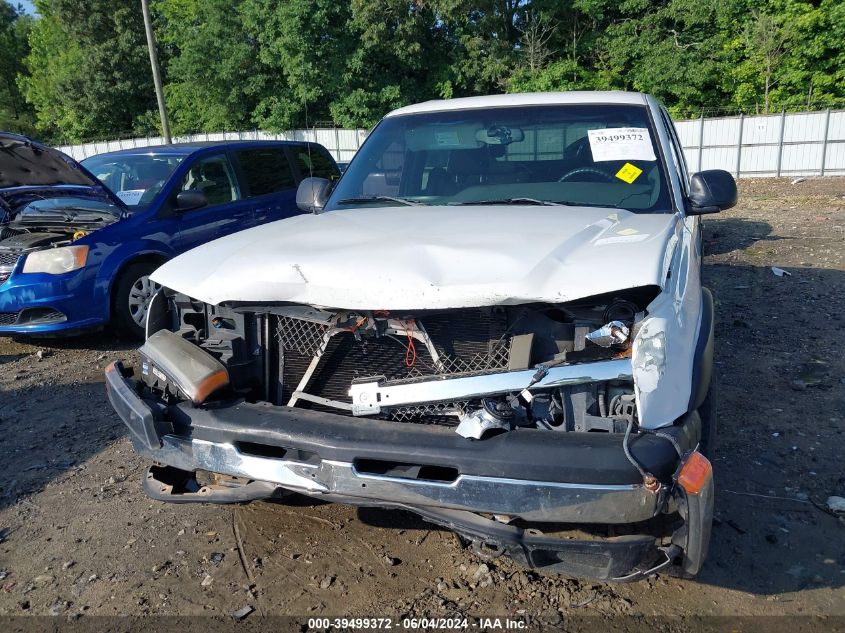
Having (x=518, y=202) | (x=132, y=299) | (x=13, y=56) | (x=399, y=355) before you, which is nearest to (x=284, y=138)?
(x=132, y=299)

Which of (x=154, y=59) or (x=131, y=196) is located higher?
(x=154, y=59)

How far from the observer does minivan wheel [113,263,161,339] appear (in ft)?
19.5

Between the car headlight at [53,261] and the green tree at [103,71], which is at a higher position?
the green tree at [103,71]

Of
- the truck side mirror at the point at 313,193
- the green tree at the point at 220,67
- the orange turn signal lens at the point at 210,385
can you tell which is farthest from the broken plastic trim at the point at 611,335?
the green tree at the point at 220,67

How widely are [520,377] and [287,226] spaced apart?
1.68 m

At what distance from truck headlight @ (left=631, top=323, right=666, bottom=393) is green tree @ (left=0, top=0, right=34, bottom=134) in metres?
60.0

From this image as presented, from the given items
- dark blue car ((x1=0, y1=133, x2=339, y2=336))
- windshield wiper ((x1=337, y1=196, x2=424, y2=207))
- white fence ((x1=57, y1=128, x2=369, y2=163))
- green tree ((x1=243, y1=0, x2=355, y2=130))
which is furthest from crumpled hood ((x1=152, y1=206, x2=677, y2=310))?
green tree ((x1=243, y1=0, x2=355, y2=130))

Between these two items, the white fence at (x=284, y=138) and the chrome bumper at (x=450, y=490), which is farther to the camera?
the white fence at (x=284, y=138)

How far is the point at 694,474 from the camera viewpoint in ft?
6.77

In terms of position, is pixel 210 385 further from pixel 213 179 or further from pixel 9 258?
pixel 213 179

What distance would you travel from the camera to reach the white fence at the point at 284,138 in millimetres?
27547

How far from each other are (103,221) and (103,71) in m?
39.7

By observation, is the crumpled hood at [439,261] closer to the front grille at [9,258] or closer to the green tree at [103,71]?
the front grille at [9,258]

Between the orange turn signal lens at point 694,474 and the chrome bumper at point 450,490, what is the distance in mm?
78
